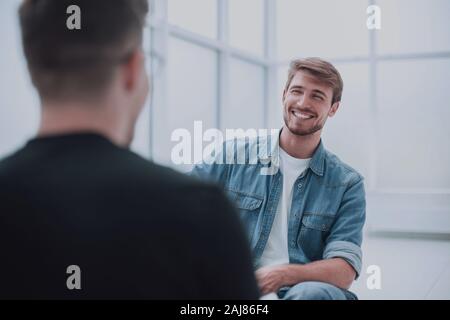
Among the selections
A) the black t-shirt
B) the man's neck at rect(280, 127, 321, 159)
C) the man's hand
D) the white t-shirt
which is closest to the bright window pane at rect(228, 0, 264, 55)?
the man's neck at rect(280, 127, 321, 159)

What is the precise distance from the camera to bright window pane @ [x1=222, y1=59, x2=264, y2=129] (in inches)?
71.7

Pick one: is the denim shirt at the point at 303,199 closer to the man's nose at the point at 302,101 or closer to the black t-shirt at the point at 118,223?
the man's nose at the point at 302,101

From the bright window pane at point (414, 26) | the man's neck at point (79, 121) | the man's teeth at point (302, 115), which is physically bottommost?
the man's neck at point (79, 121)

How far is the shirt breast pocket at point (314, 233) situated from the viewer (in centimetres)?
143

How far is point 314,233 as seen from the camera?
1440 mm

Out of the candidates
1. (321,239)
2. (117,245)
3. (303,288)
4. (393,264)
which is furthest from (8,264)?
(393,264)

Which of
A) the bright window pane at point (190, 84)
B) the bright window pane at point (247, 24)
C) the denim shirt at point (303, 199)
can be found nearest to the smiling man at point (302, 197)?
the denim shirt at point (303, 199)

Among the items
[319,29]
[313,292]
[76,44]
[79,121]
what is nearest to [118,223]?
[79,121]

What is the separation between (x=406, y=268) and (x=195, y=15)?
3.79 feet

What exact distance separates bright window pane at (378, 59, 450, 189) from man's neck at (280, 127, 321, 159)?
0.99 ft

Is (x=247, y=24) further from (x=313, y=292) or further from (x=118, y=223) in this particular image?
(x=118, y=223)

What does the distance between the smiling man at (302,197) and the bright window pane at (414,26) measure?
340 mm

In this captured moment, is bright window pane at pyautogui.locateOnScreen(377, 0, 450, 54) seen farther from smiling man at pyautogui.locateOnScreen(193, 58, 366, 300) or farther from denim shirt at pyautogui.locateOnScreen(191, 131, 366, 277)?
denim shirt at pyautogui.locateOnScreen(191, 131, 366, 277)
